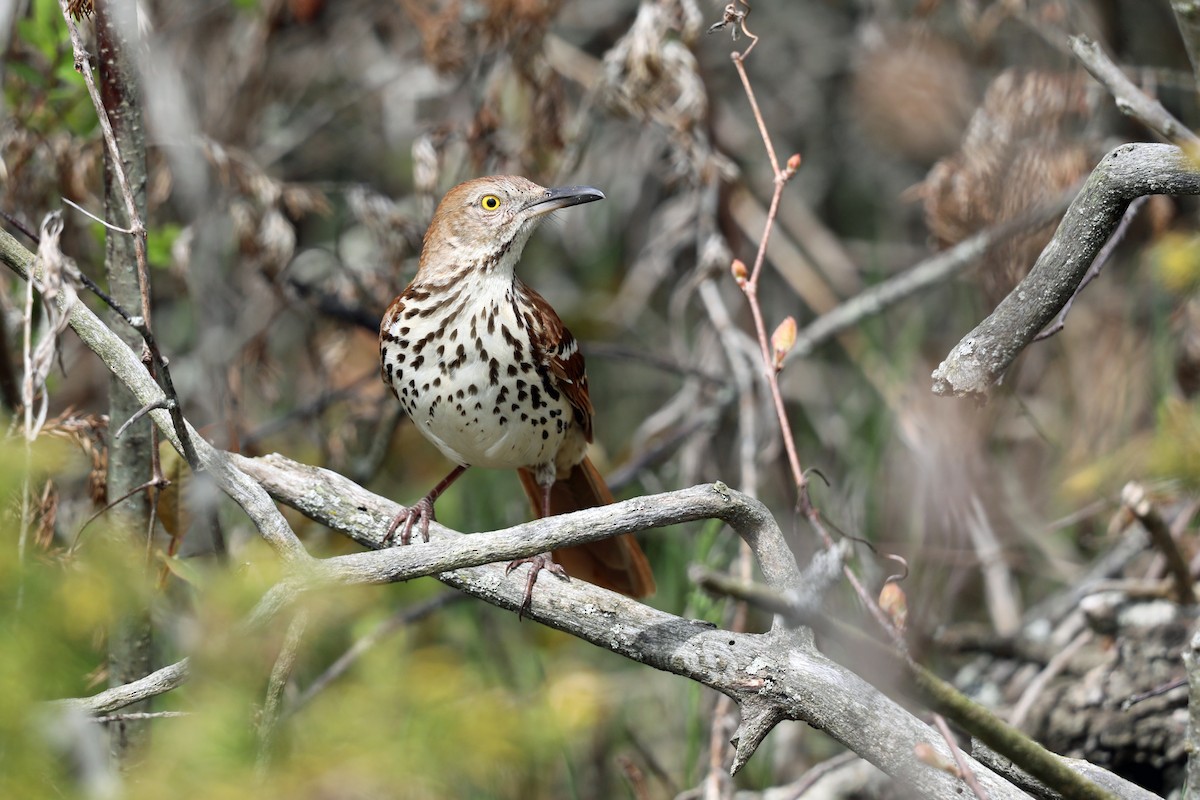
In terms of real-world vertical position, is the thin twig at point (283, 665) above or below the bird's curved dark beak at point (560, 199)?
below

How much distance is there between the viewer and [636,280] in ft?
17.6

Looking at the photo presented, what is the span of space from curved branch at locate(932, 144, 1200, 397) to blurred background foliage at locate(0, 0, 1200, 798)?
0.62 metres

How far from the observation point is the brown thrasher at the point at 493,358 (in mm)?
3090

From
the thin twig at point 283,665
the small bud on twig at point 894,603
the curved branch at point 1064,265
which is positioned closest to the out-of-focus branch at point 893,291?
the small bud on twig at point 894,603

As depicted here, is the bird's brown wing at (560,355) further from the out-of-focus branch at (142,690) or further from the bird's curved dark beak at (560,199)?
the out-of-focus branch at (142,690)

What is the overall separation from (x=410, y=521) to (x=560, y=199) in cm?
95

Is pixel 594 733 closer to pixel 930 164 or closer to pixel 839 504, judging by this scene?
pixel 839 504

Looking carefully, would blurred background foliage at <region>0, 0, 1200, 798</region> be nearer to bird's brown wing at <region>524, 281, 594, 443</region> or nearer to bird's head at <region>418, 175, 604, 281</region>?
bird's brown wing at <region>524, 281, 594, 443</region>

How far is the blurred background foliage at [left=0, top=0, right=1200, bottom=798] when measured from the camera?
3.30 meters

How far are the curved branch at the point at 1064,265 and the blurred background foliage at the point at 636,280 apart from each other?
2.03 ft

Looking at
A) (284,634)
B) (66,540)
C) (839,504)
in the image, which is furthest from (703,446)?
(284,634)

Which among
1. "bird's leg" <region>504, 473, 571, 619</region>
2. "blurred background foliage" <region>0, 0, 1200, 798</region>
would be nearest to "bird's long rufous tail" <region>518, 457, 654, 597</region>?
"blurred background foliage" <region>0, 0, 1200, 798</region>

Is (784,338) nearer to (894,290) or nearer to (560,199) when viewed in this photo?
(560,199)

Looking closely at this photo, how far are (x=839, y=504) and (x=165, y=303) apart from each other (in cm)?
302
